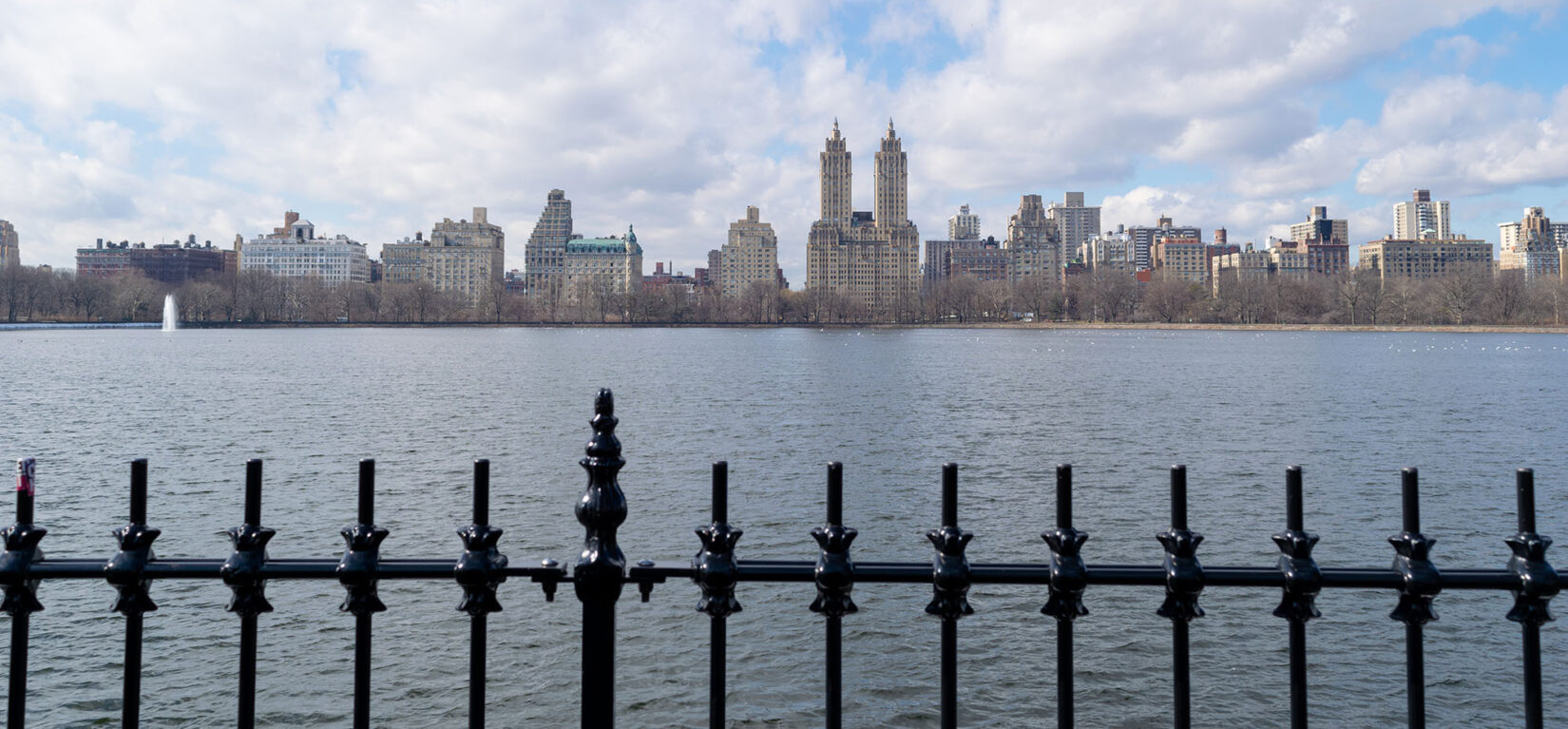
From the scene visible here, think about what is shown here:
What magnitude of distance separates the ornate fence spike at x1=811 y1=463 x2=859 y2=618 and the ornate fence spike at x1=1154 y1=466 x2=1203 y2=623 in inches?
33.8

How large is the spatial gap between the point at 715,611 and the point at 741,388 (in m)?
51.4

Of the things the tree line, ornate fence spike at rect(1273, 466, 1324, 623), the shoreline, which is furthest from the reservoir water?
the tree line

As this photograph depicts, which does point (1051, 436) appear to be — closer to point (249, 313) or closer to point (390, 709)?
point (390, 709)

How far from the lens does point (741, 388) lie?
54125 mm

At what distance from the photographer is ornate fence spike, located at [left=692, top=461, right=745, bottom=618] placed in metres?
2.75

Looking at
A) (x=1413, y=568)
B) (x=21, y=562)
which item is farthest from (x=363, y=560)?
(x=1413, y=568)

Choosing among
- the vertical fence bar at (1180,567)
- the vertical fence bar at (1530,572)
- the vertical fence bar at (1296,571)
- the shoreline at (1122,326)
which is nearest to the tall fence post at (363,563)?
the vertical fence bar at (1180,567)

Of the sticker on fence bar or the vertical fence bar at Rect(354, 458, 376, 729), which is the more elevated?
the sticker on fence bar

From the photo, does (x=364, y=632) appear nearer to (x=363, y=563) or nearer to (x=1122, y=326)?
(x=363, y=563)

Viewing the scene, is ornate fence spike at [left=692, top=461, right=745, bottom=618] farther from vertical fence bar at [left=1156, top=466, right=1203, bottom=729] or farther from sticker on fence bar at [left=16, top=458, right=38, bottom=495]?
sticker on fence bar at [left=16, top=458, right=38, bottom=495]

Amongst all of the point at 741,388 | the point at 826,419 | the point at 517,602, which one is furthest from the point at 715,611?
the point at 741,388

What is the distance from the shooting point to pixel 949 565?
2746 millimetres

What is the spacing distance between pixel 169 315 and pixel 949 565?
195453mm

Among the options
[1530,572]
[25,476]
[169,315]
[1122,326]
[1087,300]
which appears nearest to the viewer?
[1530,572]
